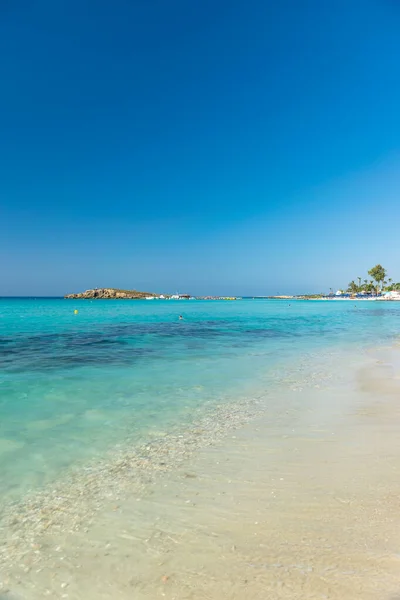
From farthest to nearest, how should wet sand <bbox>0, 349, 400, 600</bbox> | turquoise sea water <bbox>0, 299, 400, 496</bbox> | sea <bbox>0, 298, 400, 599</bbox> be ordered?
turquoise sea water <bbox>0, 299, 400, 496</bbox>
sea <bbox>0, 298, 400, 599</bbox>
wet sand <bbox>0, 349, 400, 600</bbox>

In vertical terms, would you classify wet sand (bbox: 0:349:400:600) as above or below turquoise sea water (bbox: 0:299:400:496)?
above

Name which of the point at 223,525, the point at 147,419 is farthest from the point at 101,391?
the point at 223,525

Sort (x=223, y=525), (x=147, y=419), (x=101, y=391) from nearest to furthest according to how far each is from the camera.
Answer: (x=223, y=525), (x=147, y=419), (x=101, y=391)

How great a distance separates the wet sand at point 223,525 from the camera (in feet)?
10.1

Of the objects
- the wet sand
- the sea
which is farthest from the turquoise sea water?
the wet sand

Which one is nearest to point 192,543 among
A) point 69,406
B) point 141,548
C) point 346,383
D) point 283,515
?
point 141,548

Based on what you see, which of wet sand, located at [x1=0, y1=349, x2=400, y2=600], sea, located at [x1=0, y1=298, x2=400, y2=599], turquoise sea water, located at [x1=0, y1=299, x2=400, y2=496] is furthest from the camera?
turquoise sea water, located at [x1=0, y1=299, x2=400, y2=496]

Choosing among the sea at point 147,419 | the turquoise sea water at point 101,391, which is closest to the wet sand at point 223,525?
the sea at point 147,419

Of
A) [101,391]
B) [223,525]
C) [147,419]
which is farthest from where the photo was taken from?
[101,391]

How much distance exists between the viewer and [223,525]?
3910mm

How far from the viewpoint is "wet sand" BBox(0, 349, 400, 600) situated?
309 cm

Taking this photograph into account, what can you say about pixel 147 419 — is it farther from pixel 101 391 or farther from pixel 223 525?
pixel 223 525

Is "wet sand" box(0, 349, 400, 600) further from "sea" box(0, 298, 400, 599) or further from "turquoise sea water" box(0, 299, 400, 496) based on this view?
"turquoise sea water" box(0, 299, 400, 496)

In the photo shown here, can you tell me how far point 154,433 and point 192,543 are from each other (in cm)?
344
